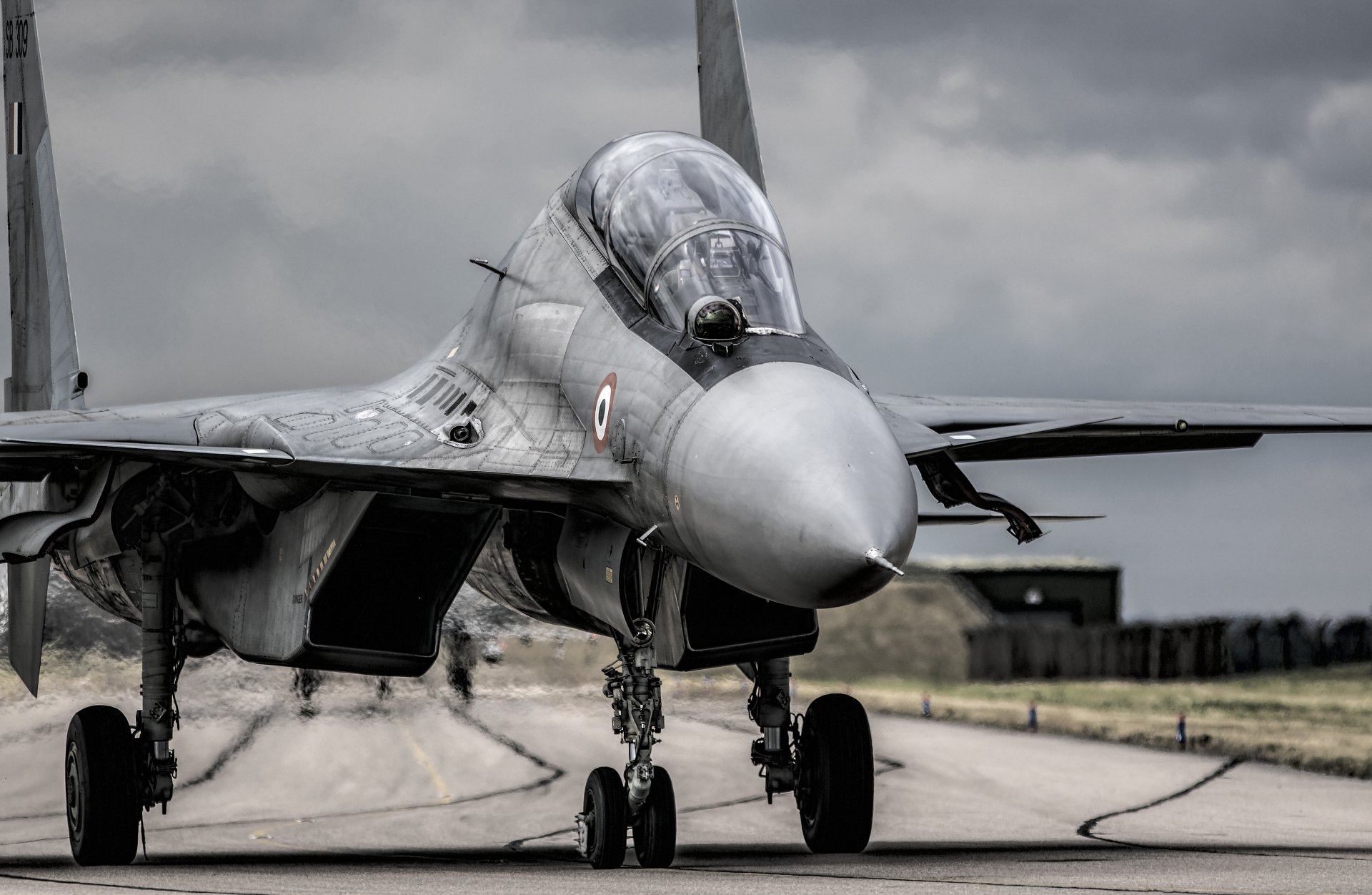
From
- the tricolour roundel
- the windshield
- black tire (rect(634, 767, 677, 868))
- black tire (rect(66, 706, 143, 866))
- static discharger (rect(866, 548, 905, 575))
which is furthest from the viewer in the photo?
black tire (rect(66, 706, 143, 866))

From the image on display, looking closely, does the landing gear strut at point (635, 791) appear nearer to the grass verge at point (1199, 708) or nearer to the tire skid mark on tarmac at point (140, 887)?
the tire skid mark on tarmac at point (140, 887)

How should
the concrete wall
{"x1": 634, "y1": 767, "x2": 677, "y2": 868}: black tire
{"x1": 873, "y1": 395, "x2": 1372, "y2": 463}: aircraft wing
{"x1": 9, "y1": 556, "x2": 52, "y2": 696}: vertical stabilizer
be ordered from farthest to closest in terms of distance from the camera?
the concrete wall → {"x1": 9, "y1": 556, "x2": 52, "y2": 696}: vertical stabilizer → {"x1": 873, "y1": 395, "x2": 1372, "y2": 463}: aircraft wing → {"x1": 634, "y1": 767, "x2": 677, "y2": 868}: black tire

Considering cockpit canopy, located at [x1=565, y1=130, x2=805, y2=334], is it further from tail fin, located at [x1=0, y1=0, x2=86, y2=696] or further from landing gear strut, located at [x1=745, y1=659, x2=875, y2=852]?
tail fin, located at [x1=0, y1=0, x2=86, y2=696]

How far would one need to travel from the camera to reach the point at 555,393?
8.98 m

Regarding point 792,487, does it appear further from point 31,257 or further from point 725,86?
point 31,257

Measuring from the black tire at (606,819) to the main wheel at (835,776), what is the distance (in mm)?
1783

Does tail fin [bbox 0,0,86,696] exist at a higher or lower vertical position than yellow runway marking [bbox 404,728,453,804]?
higher

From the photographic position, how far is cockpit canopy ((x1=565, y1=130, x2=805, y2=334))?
26.8 ft

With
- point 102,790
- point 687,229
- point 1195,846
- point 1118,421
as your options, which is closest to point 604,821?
point 687,229

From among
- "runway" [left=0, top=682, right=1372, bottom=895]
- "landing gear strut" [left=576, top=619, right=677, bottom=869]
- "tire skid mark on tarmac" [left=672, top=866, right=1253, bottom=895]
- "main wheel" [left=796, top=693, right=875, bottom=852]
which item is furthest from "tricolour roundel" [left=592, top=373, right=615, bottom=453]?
"main wheel" [left=796, top=693, right=875, bottom=852]

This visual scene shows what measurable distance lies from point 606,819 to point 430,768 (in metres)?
7.15

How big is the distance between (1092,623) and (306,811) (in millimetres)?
7757

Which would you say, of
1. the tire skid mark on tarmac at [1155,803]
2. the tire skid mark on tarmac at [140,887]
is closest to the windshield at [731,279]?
the tire skid mark on tarmac at [140,887]

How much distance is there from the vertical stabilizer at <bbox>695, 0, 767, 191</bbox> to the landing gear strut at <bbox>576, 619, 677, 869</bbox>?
506 centimetres
